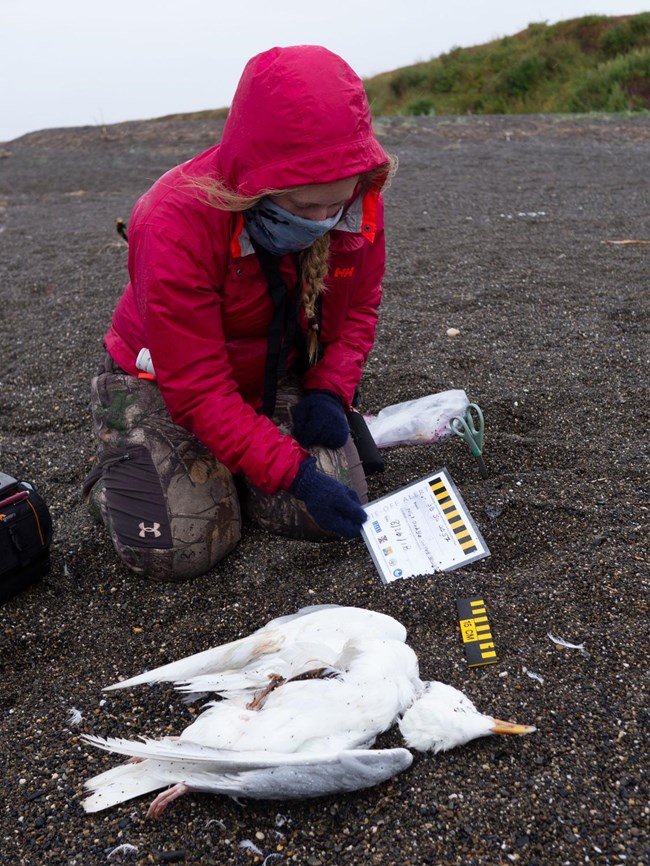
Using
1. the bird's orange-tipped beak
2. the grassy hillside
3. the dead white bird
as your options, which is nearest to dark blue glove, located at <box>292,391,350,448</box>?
the dead white bird

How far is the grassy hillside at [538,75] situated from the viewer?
1521cm

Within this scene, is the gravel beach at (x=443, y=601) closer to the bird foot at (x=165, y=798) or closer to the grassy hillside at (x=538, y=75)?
the bird foot at (x=165, y=798)

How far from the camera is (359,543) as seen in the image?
2578 millimetres

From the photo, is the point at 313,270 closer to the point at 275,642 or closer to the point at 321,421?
the point at 321,421

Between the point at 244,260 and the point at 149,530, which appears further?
the point at 149,530

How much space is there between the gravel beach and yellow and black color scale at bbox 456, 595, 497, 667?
26 mm

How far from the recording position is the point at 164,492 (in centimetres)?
261

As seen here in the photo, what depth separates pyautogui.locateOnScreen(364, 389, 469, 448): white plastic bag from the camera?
3.12 meters

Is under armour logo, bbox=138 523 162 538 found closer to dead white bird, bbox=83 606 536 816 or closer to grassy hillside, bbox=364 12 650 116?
dead white bird, bbox=83 606 536 816

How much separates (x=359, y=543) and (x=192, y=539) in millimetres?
527

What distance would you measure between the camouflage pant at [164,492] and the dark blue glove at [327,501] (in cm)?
19

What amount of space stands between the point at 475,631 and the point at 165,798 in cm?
86

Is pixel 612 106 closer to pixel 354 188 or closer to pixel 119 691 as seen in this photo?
pixel 354 188

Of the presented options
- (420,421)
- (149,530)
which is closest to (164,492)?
(149,530)
